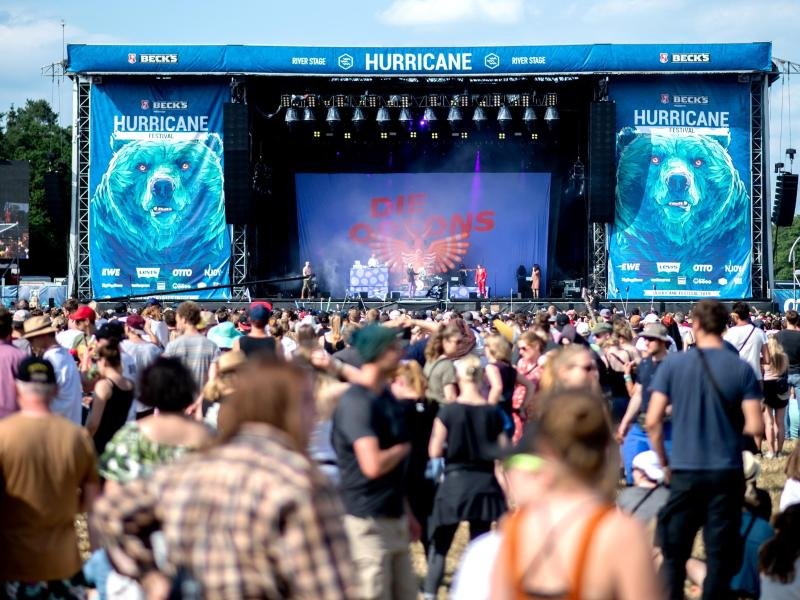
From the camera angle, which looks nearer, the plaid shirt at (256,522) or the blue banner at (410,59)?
the plaid shirt at (256,522)

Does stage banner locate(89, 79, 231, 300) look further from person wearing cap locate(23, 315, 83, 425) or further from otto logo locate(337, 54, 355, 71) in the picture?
person wearing cap locate(23, 315, 83, 425)

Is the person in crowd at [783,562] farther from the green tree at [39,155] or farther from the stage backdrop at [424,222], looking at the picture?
the green tree at [39,155]

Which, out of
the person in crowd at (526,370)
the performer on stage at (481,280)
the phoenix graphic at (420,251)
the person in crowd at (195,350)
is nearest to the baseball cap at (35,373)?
the person in crowd at (195,350)

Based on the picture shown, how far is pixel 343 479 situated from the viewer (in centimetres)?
515

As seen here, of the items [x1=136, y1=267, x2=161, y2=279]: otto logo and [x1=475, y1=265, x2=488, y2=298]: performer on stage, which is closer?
[x1=136, y1=267, x2=161, y2=279]: otto logo

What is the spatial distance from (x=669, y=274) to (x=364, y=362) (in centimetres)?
2280

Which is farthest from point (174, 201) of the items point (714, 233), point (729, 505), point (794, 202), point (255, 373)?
point (255, 373)

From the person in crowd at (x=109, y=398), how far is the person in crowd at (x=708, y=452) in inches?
121

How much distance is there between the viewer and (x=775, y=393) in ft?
41.0

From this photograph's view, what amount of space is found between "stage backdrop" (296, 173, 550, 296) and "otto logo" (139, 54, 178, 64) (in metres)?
5.22

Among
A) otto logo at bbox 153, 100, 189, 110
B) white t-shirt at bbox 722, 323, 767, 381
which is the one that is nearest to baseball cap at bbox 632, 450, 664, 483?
white t-shirt at bbox 722, 323, 767, 381

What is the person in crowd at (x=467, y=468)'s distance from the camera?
639cm

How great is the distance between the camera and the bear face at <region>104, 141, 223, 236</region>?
27.4 meters

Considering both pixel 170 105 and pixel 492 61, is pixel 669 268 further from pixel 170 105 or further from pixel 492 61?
pixel 170 105
